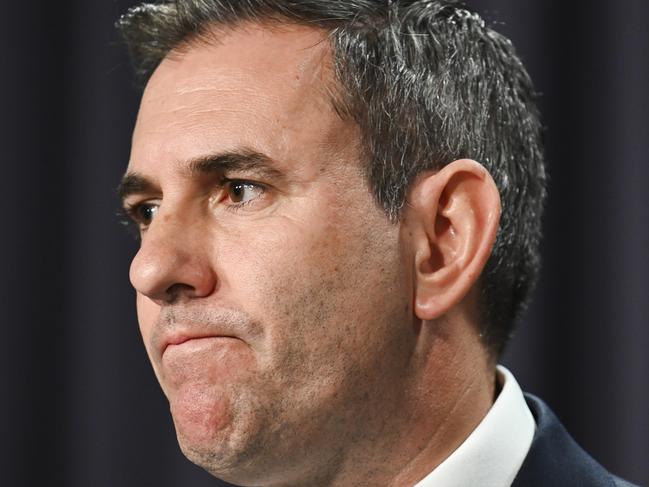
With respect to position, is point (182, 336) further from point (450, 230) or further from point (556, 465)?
point (556, 465)

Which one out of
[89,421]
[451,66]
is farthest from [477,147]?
[89,421]

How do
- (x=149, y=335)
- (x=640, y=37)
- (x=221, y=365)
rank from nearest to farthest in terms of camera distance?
(x=221, y=365) < (x=149, y=335) < (x=640, y=37)

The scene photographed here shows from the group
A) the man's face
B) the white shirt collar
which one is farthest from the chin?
the white shirt collar

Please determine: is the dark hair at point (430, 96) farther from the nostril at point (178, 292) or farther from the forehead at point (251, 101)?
the nostril at point (178, 292)

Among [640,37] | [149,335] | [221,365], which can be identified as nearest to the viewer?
[221,365]

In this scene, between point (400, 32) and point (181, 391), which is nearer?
point (181, 391)

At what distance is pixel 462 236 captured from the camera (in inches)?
56.9

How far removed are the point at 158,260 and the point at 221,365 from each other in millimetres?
158

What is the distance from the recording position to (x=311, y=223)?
136cm

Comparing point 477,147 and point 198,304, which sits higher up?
point 477,147

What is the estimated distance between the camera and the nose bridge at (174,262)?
1332 mm

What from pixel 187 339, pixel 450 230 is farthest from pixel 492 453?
pixel 187 339

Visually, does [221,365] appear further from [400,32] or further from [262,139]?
[400,32]

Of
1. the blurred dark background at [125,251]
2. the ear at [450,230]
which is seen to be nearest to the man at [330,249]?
the ear at [450,230]
